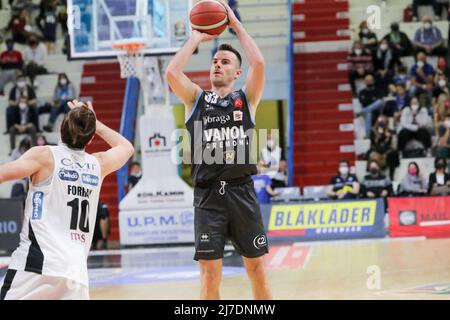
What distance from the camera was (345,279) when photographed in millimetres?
10867

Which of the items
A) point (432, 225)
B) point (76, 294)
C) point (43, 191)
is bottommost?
point (432, 225)

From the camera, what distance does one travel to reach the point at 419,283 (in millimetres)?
10227

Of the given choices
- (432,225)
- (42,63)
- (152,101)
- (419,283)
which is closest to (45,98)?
(42,63)

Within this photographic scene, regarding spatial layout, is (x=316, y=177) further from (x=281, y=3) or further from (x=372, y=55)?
(x=281, y=3)

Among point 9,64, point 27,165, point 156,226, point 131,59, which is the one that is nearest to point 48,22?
point 9,64

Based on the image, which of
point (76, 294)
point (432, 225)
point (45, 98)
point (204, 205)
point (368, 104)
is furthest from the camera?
point (45, 98)

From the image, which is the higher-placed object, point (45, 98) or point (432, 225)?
point (45, 98)

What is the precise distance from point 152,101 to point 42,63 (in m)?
6.58

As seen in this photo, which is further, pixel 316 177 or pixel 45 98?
pixel 45 98

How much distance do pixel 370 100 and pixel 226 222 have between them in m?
13.6

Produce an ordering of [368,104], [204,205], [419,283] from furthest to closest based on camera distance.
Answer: [368,104] → [419,283] → [204,205]

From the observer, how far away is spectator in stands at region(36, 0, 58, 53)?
2252 centimetres

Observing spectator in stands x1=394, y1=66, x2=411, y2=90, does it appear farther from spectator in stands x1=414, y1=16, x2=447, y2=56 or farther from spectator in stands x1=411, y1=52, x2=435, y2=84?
spectator in stands x1=414, y1=16, x2=447, y2=56

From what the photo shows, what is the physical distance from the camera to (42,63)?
22297 mm
